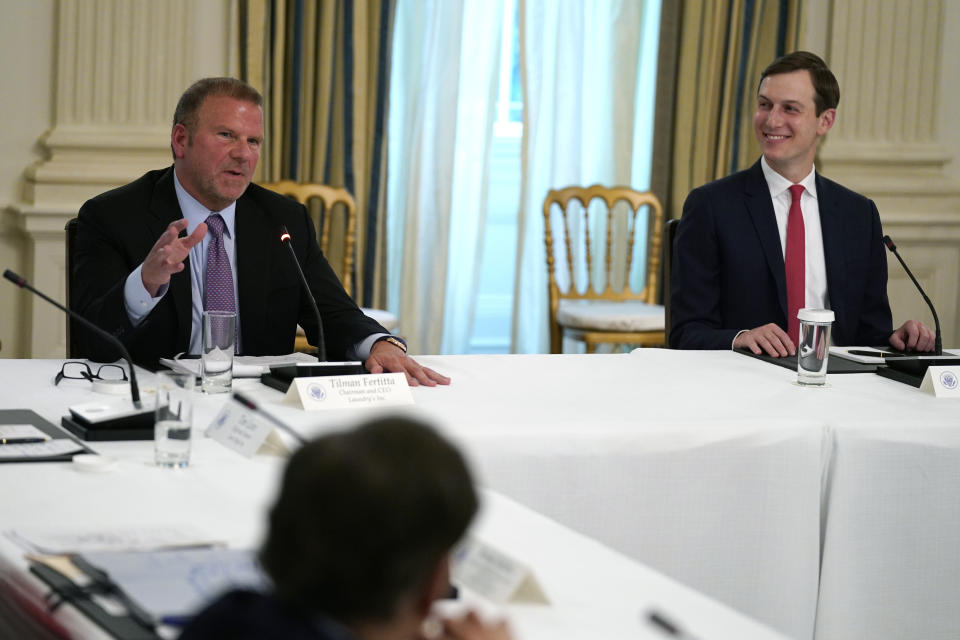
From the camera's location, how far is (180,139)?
3064mm

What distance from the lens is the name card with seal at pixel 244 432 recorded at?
1930mm

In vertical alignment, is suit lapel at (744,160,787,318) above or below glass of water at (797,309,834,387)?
above

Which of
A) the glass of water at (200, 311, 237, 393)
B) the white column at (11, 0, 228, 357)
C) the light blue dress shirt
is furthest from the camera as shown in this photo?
the white column at (11, 0, 228, 357)

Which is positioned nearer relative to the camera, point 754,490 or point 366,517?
point 366,517

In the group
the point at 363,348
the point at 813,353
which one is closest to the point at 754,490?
the point at 813,353

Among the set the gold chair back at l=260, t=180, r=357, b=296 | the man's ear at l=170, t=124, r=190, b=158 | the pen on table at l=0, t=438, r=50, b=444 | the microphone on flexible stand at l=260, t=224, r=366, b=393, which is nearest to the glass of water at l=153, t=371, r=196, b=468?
the pen on table at l=0, t=438, r=50, b=444

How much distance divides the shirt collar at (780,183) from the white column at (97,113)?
252 centimetres

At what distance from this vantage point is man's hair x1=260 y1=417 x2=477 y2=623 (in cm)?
89

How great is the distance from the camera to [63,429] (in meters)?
2.08

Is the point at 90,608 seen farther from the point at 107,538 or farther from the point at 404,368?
the point at 404,368

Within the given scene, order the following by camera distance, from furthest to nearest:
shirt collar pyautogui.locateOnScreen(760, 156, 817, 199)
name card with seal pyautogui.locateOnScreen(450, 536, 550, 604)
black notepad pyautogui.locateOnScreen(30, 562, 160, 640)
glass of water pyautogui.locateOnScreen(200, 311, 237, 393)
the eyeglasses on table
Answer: shirt collar pyautogui.locateOnScreen(760, 156, 817, 199), the eyeglasses on table, glass of water pyautogui.locateOnScreen(200, 311, 237, 393), name card with seal pyautogui.locateOnScreen(450, 536, 550, 604), black notepad pyautogui.locateOnScreen(30, 562, 160, 640)

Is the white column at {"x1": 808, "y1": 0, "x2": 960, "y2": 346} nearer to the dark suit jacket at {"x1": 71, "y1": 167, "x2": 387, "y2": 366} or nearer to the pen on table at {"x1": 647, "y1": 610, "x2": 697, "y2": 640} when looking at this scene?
the dark suit jacket at {"x1": 71, "y1": 167, "x2": 387, "y2": 366}

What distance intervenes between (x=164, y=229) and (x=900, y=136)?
380 centimetres

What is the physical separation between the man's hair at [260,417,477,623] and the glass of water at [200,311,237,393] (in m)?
1.49
